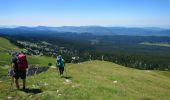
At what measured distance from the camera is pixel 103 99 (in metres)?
23.6

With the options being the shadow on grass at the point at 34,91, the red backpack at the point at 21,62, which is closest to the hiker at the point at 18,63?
the red backpack at the point at 21,62

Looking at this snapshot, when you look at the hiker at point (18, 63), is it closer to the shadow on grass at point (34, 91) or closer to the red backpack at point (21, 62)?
the red backpack at point (21, 62)

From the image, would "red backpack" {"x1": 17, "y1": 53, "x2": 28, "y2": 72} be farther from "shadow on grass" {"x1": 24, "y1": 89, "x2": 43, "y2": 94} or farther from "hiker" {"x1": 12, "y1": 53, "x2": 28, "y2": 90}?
"shadow on grass" {"x1": 24, "y1": 89, "x2": 43, "y2": 94}

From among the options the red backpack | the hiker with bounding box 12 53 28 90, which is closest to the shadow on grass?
the hiker with bounding box 12 53 28 90

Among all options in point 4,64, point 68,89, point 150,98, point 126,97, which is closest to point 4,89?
point 68,89

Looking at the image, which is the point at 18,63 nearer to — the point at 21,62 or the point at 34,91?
the point at 21,62

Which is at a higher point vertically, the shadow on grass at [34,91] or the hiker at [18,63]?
the hiker at [18,63]

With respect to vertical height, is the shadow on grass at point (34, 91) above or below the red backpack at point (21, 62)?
below

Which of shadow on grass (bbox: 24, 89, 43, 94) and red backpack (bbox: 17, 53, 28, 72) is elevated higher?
red backpack (bbox: 17, 53, 28, 72)

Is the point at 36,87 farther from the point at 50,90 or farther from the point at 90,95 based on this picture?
the point at 90,95

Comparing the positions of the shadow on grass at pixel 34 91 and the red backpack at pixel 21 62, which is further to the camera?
the shadow on grass at pixel 34 91

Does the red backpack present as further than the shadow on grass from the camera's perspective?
No

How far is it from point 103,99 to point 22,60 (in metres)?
7.81

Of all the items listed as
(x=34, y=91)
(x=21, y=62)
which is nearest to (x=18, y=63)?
(x=21, y=62)
